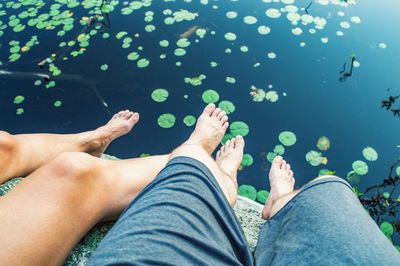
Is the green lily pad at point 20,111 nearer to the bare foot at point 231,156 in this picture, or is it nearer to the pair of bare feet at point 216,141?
the pair of bare feet at point 216,141

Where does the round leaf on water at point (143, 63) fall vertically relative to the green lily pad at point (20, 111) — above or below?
above

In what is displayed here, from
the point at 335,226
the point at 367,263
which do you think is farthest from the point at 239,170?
the point at 367,263

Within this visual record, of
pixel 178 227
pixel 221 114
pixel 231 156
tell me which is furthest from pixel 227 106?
pixel 178 227

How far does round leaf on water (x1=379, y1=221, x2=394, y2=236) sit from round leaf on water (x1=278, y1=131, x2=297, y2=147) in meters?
0.55

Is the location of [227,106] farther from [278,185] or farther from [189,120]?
[278,185]

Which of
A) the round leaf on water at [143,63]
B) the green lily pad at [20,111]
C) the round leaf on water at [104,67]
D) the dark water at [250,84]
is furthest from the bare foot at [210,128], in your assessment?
the green lily pad at [20,111]

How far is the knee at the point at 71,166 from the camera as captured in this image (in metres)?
0.93

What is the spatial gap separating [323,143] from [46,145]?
138cm

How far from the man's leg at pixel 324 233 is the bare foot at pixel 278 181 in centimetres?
A: 29

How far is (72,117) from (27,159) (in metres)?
0.60

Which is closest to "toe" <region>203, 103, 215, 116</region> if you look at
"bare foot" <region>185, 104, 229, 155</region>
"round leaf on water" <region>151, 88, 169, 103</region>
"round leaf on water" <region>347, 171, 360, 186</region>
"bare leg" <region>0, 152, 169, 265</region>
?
"bare foot" <region>185, 104, 229, 155</region>

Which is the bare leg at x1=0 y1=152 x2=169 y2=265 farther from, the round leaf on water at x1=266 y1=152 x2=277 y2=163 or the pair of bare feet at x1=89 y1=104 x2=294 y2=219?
the round leaf on water at x1=266 y1=152 x2=277 y2=163

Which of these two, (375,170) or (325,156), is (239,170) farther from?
(375,170)

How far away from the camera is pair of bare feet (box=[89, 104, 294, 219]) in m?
1.40
